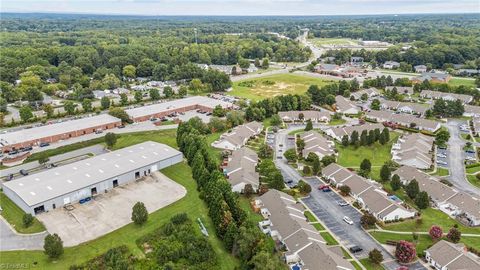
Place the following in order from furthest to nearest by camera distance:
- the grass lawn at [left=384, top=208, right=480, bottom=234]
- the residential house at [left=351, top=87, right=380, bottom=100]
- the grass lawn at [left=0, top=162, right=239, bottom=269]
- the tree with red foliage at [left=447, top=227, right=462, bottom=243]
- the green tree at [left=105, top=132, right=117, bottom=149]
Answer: the residential house at [left=351, top=87, right=380, bottom=100] → the green tree at [left=105, top=132, right=117, bottom=149] → the grass lawn at [left=384, top=208, right=480, bottom=234] → the tree with red foliage at [left=447, top=227, right=462, bottom=243] → the grass lawn at [left=0, top=162, right=239, bottom=269]

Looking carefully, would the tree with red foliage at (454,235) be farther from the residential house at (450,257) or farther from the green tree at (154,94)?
the green tree at (154,94)

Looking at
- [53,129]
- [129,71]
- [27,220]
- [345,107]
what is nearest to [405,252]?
[27,220]

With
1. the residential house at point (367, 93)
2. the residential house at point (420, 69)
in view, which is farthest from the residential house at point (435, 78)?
the residential house at point (367, 93)

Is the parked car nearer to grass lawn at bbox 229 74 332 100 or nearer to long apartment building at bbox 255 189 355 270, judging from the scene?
long apartment building at bbox 255 189 355 270

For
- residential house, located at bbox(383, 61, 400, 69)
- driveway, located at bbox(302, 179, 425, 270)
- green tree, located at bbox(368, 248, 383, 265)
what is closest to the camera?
green tree, located at bbox(368, 248, 383, 265)

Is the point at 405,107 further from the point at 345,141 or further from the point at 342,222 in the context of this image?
the point at 342,222

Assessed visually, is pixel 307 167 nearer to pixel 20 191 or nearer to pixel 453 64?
pixel 20 191

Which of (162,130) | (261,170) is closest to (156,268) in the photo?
(261,170)

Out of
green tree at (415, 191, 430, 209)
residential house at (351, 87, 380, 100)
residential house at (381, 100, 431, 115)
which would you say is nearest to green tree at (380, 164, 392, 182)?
green tree at (415, 191, 430, 209)
